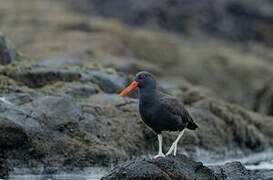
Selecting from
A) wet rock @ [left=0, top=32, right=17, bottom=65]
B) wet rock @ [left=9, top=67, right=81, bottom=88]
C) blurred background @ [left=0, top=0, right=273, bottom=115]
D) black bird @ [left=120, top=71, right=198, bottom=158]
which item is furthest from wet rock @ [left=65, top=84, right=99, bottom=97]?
blurred background @ [left=0, top=0, right=273, bottom=115]

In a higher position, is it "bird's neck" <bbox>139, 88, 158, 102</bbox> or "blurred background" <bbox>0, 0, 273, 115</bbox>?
"bird's neck" <bbox>139, 88, 158, 102</bbox>

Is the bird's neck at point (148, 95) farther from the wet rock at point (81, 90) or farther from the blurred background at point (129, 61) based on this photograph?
the wet rock at point (81, 90)

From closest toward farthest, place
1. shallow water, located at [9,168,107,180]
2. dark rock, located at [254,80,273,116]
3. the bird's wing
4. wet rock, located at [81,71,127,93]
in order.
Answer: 1. the bird's wing
2. shallow water, located at [9,168,107,180]
3. wet rock, located at [81,71,127,93]
4. dark rock, located at [254,80,273,116]

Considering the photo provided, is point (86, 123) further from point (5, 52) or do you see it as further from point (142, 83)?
point (142, 83)

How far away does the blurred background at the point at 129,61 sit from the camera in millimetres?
22344

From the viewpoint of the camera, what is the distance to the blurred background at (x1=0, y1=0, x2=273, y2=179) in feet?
73.3

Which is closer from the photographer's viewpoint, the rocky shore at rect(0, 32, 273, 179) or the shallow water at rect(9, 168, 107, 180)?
the shallow water at rect(9, 168, 107, 180)

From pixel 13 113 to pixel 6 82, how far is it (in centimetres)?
278

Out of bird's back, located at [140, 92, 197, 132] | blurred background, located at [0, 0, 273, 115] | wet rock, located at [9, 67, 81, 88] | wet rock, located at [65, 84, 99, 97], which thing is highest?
bird's back, located at [140, 92, 197, 132]

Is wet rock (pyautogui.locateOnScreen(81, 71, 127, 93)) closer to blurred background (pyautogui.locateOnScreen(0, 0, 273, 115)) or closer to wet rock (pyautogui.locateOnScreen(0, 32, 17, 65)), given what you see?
wet rock (pyautogui.locateOnScreen(0, 32, 17, 65))

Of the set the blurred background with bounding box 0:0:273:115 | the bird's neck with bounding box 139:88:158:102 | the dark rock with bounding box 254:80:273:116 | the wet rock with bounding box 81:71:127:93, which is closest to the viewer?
the bird's neck with bounding box 139:88:158:102

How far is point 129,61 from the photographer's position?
126ft

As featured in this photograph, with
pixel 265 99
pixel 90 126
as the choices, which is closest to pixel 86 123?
pixel 90 126

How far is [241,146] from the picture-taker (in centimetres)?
2736
